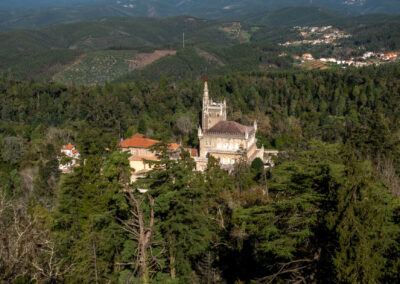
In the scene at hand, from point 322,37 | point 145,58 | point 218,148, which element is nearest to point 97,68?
point 145,58

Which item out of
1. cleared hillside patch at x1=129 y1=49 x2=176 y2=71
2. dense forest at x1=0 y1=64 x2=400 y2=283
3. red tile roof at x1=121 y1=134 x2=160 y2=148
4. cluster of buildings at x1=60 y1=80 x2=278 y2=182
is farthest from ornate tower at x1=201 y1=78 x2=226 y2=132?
cleared hillside patch at x1=129 y1=49 x2=176 y2=71

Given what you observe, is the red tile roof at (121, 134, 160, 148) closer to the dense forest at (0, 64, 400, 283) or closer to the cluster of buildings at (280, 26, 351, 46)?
the dense forest at (0, 64, 400, 283)

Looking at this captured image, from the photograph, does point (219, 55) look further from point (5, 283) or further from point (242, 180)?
point (5, 283)

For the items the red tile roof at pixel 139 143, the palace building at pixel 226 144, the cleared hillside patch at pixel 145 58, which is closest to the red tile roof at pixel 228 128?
the palace building at pixel 226 144

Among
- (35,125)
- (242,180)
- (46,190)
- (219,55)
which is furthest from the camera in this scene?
(219,55)

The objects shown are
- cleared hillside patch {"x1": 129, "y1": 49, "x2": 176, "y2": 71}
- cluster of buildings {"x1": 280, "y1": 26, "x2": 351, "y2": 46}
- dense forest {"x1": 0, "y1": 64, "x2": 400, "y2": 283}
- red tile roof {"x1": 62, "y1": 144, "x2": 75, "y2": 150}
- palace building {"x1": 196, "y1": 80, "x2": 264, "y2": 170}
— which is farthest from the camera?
cluster of buildings {"x1": 280, "y1": 26, "x2": 351, "y2": 46}

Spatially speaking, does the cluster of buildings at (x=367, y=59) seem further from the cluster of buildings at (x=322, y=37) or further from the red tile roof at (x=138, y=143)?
the red tile roof at (x=138, y=143)

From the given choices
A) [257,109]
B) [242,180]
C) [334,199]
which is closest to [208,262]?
[334,199]

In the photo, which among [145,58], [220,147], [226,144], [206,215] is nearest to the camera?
[206,215]

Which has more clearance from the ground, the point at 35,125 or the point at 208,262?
the point at 208,262

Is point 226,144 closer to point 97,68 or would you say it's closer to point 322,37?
point 97,68

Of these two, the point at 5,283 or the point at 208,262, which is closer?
the point at 5,283
